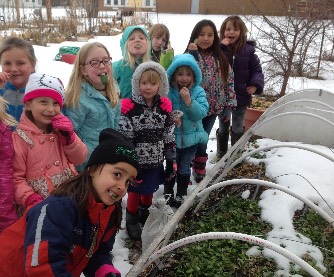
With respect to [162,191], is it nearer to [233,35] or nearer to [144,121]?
[144,121]

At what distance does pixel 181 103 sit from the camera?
352 cm

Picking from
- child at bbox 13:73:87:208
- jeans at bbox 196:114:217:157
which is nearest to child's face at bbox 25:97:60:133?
child at bbox 13:73:87:208

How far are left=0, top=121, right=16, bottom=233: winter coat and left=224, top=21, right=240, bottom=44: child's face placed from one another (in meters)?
3.00

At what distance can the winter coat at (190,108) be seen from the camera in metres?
3.40

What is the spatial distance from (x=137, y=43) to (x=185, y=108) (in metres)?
0.78

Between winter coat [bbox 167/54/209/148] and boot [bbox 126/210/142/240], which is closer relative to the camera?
boot [bbox 126/210/142/240]

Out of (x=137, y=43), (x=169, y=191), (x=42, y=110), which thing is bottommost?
(x=169, y=191)

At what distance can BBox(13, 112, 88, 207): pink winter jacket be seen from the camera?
2.11 m

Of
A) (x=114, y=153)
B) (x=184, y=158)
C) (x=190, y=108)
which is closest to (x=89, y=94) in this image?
(x=190, y=108)

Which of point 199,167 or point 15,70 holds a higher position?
point 15,70

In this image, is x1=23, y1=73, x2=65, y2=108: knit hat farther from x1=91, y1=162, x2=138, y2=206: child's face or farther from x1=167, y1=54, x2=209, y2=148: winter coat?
Result: x1=167, y1=54, x2=209, y2=148: winter coat

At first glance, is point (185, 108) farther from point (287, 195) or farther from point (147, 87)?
point (287, 195)

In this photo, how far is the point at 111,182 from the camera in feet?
5.34

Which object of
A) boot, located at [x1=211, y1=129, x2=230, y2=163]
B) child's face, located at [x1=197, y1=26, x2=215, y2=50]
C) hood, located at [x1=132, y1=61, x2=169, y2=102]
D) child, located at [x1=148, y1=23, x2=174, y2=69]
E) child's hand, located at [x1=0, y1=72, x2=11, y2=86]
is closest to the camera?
child's hand, located at [x1=0, y1=72, x2=11, y2=86]
